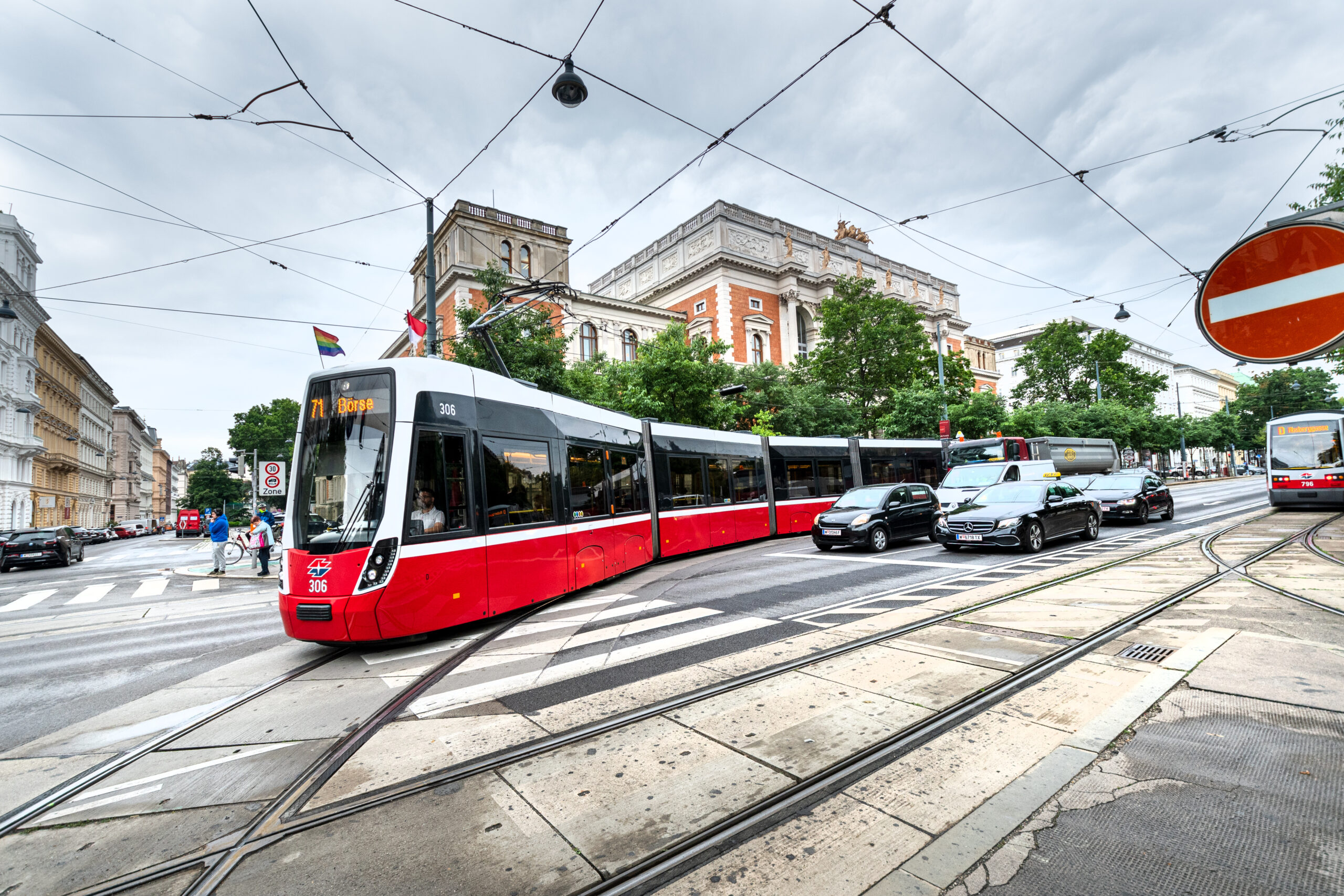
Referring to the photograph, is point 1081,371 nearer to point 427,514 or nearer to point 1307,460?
point 1307,460

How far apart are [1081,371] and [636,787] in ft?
229

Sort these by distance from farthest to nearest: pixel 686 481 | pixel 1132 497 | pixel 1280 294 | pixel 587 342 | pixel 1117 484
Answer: pixel 587 342 < pixel 1117 484 < pixel 1132 497 < pixel 686 481 < pixel 1280 294

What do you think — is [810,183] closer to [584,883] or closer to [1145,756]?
[1145,756]

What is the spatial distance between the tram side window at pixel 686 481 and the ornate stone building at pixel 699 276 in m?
25.6

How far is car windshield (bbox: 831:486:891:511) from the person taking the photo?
48.5 feet

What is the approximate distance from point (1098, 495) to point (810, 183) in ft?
46.1

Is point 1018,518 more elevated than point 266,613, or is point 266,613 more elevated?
point 1018,518

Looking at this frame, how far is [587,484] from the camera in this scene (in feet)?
33.1

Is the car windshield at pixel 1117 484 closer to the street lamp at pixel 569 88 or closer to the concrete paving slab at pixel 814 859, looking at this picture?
the street lamp at pixel 569 88

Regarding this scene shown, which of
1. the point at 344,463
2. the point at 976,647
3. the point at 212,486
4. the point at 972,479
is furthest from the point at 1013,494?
the point at 212,486

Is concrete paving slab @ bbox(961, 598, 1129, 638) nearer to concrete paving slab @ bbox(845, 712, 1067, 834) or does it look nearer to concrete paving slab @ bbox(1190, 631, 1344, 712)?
concrete paving slab @ bbox(1190, 631, 1344, 712)

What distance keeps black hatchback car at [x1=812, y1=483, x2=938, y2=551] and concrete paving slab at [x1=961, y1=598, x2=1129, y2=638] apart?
6.29 metres

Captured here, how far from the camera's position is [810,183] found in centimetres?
1248

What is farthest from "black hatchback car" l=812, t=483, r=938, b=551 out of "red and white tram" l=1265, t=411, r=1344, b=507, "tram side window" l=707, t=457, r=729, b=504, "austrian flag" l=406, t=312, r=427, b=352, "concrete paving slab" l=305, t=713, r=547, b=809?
"red and white tram" l=1265, t=411, r=1344, b=507
